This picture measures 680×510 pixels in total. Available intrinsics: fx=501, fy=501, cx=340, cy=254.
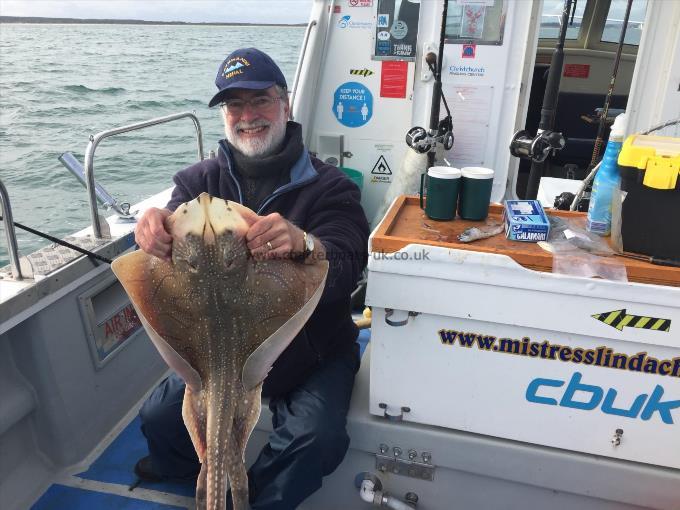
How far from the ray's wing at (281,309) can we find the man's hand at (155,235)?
283 mm

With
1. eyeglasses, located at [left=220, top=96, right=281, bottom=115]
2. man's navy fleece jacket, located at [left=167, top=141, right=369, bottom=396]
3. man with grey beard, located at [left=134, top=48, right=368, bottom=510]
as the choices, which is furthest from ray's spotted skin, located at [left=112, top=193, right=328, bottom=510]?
eyeglasses, located at [left=220, top=96, right=281, bottom=115]

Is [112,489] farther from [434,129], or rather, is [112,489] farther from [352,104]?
[352,104]

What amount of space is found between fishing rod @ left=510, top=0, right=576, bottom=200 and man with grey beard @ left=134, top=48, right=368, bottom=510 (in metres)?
0.89

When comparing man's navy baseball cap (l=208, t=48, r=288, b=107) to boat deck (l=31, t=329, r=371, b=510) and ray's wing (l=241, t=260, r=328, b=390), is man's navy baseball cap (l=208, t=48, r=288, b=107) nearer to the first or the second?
ray's wing (l=241, t=260, r=328, b=390)

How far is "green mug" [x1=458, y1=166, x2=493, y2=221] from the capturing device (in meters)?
1.87

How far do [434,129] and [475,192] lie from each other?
144 centimetres

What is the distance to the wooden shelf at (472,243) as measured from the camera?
5.14 ft

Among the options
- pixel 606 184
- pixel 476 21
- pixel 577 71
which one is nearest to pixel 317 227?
pixel 606 184

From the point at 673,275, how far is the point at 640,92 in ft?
7.11

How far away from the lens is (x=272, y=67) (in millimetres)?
2367

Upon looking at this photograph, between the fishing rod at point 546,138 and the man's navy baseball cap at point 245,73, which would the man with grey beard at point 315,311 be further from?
A: the fishing rod at point 546,138

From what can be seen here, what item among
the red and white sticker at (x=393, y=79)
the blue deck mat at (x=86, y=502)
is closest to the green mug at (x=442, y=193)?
the blue deck mat at (x=86, y=502)

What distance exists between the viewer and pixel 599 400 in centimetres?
174

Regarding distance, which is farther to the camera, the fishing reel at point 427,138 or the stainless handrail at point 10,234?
the fishing reel at point 427,138
